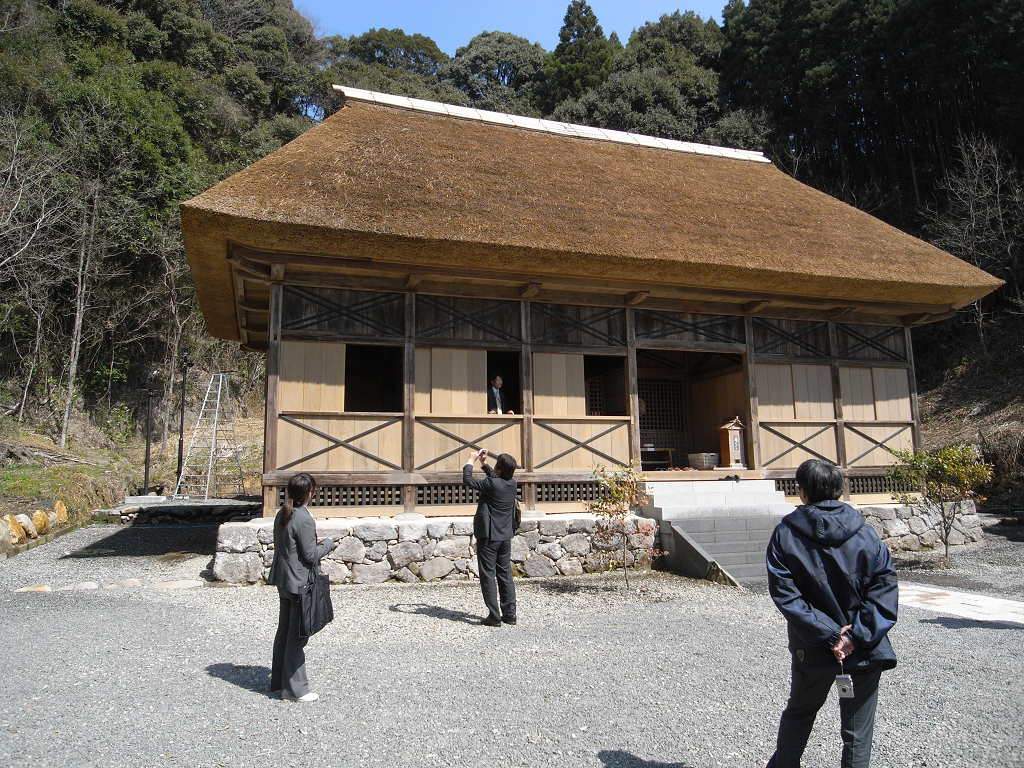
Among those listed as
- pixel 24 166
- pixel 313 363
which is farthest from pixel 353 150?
pixel 24 166

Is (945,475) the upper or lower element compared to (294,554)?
upper

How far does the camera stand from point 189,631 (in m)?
5.36

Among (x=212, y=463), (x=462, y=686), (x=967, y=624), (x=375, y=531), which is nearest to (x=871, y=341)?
(x=967, y=624)

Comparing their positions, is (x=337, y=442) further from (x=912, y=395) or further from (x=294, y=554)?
(x=912, y=395)

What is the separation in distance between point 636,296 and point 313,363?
15.0 feet

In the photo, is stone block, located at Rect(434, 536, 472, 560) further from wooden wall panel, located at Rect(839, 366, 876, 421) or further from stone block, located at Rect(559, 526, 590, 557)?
wooden wall panel, located at Rect(839, 366, 876, 421)

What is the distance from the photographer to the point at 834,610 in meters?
2.34

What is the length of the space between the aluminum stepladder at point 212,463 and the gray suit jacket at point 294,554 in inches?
556

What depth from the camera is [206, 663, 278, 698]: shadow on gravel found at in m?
3.99

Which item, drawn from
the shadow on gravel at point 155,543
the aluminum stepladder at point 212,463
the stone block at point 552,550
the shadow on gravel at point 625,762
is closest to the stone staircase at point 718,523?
the stone block at point 552,550

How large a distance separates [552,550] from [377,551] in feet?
7.18

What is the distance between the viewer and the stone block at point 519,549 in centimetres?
809

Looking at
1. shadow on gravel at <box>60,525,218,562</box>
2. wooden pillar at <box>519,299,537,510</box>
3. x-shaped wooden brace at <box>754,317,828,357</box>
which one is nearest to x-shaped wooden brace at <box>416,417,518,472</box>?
wooden pillar at <box>519,299,537,510</box>

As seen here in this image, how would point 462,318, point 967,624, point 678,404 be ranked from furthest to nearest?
point 678,404, point 462,318, point 967,624
